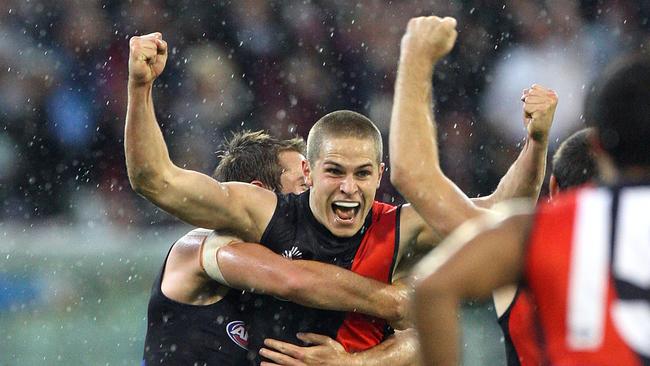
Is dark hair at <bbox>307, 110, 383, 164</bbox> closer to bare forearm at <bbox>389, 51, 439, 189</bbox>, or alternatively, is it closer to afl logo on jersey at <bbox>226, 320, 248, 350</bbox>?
afl logo on jersey at <bbox>226, 320, 248, 350</bbox>

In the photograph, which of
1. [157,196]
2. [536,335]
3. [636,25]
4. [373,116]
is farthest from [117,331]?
[536,335]

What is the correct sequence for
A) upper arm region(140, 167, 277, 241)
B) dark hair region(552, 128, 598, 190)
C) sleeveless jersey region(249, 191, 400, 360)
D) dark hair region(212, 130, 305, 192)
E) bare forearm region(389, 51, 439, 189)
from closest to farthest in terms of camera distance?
1. bare forearm region(389, 51, 439, 189)
2. dark hair region(552, 128, 598, 190)
3. upper arm region(140, 167, 277, 241)
4. sleeveless jersey region(249, 191, 400, 360)
5. dark hair region(212, 130, 305, 192)

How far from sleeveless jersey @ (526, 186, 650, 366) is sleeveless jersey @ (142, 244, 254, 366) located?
268 cm

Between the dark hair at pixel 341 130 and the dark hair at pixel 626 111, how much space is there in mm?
2616

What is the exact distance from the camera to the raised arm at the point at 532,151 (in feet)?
12.6

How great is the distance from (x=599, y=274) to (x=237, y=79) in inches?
287

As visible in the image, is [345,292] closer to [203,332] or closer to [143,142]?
[203,332]

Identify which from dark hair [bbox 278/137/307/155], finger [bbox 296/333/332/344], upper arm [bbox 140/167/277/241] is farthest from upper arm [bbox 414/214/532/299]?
dark hair [bbox 278/137/307/155]

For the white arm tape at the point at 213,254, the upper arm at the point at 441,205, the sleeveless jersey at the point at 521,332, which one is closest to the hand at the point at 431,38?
the upper arm at the point at 441,205

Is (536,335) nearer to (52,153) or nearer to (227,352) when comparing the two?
(227,352)

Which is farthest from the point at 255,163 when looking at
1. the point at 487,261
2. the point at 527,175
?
the point at 487,261

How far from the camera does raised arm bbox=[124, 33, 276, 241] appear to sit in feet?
13.2

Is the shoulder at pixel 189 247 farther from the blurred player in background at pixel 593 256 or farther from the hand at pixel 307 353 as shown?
the blurred player in background at pixel 593 256

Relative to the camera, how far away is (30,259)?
7742 millimetres
